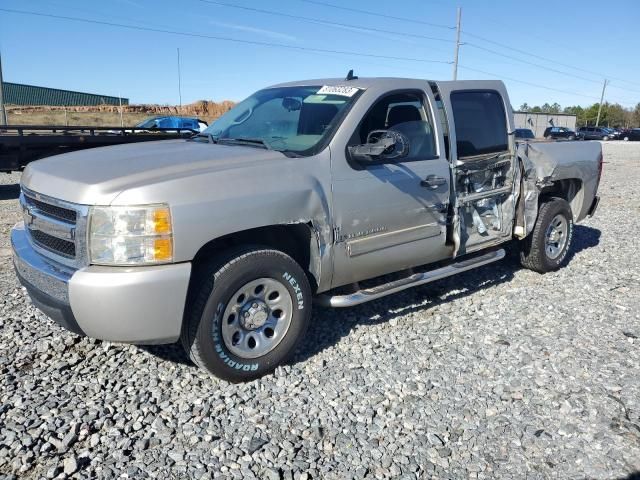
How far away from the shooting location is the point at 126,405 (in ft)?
10.1

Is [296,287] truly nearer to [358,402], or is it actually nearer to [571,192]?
[358,402]

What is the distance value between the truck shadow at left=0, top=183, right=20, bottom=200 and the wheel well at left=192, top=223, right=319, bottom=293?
29.2 feet

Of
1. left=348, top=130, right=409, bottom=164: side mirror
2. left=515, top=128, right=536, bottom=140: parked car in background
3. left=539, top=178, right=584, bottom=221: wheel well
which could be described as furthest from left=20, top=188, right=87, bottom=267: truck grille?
left=539, top=178, right=584, bottom=221: wheel well

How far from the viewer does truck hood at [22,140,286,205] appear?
2.85 meters

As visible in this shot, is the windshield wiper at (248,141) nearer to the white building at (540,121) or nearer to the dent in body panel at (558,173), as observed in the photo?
the dent in body panel at (558,173)

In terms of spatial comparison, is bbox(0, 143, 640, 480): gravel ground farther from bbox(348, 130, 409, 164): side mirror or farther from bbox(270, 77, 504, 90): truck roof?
bbox(270, 77, 504, 90): truck roof

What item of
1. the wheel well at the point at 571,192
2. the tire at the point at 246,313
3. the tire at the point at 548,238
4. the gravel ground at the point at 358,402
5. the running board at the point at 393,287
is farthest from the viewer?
the wheel well at the point at 571,192

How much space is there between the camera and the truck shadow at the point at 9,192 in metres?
10.4

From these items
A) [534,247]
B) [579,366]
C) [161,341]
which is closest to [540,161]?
[534,247]

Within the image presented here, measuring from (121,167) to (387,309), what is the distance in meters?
2.62

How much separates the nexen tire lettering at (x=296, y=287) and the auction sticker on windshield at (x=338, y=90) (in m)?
1.52

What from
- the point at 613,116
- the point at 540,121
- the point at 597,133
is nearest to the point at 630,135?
the point at 597,133

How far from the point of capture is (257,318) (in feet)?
10.9

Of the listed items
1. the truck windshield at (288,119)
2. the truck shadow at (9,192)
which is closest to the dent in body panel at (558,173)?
the truck windshield at (288,119)
